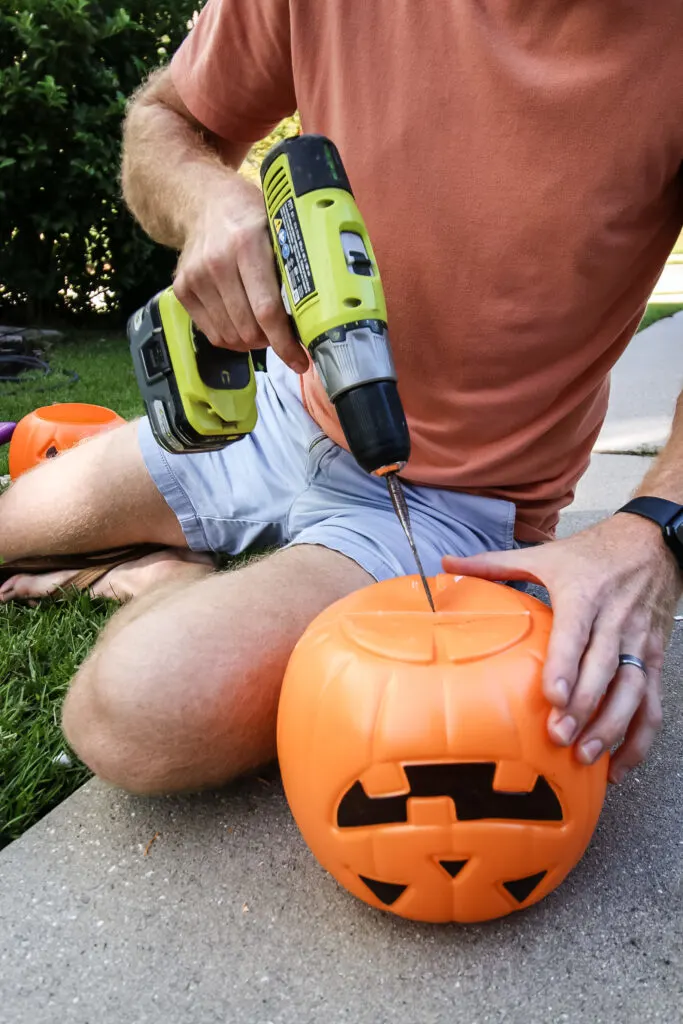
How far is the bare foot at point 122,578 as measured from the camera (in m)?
2.13

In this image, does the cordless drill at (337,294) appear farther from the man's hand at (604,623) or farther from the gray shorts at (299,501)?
the gray shorts at (299,501)

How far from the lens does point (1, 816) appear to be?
142 centimetres

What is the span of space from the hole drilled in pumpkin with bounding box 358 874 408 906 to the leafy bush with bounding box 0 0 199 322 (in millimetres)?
5363

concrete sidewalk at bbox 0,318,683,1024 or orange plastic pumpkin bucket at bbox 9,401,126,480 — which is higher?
orange plastic pumpkin bucket at bbox 9,401,126,480

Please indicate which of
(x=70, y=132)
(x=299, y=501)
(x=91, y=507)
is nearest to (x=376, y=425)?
(x=299, y=501)

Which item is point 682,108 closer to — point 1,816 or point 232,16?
point 232,16

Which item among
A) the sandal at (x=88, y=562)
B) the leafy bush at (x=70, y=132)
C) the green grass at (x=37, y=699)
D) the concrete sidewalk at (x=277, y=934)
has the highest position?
the leafy bush at (x=70, y=132)

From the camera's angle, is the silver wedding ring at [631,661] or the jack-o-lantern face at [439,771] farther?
the silver wedding ring at [631,661]

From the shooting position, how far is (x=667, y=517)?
1349 millimetres

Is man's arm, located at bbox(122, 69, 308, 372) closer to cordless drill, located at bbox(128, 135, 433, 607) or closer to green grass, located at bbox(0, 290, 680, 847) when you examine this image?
cordless drill, located at bbox(128, 135, 433, 607)

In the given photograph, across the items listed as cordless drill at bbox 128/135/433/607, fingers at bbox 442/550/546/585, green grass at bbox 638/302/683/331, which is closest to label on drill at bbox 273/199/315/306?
cordless drill at bbox 128/135/433/607

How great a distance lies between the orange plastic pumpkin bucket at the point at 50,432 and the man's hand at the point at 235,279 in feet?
4.07

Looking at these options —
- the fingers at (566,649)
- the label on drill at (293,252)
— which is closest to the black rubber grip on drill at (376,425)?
the label on drill at (293,252)

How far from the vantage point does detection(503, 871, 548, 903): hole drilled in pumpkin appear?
1.12 m
